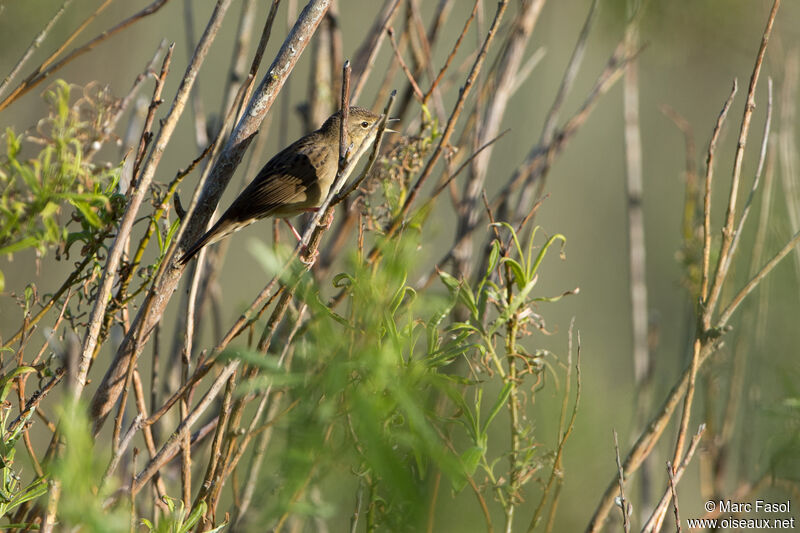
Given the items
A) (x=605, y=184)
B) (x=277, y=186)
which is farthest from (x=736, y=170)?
(x=605, y=184)

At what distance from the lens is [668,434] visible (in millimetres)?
4039

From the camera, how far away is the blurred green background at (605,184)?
2.20 meters

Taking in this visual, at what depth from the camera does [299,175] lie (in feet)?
11.3

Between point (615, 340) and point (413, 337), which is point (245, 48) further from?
point (615, 340)

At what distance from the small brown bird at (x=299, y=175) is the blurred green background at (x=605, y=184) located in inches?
20.7

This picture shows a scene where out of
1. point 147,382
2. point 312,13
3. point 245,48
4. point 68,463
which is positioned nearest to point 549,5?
point 245,48

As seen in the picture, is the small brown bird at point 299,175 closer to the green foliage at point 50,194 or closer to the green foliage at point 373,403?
the green foliage at point 50,194

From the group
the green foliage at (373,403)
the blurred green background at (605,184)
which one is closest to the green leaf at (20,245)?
the blurred green background at (605,184)

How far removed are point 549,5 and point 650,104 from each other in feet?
12.5

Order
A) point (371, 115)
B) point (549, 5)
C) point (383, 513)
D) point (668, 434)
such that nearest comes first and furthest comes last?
point (383, 513), point (371, 115), point (549, 5), point (668, 434)

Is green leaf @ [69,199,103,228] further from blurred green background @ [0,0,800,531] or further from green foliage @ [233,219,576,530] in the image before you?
green foliage @ [233,219,576,530]

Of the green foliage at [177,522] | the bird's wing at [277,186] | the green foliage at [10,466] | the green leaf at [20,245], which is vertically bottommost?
the green foliage at [177,522]

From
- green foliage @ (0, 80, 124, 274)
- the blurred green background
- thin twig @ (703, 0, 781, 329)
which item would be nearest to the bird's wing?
the blurred green background

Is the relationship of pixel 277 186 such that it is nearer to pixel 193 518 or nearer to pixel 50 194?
pixel 50 194
